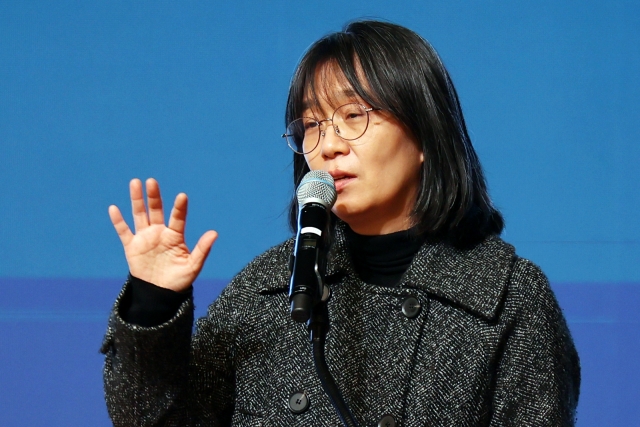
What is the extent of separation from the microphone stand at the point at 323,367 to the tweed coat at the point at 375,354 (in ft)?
0.67

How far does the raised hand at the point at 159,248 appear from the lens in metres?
1.29

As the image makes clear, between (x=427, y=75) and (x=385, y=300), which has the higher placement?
(x=427, y=75)

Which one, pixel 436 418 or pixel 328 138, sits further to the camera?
pixel 328 138

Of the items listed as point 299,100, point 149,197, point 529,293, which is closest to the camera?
point 149,197

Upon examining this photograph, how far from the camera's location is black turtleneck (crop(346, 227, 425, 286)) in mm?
1538

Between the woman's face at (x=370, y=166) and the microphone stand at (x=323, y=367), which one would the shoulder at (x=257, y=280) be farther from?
the microphone stand at (x=323, y=367)

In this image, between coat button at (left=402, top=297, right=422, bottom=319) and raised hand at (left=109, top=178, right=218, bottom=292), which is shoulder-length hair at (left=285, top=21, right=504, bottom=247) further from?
raised hand at (left=109, top=178, right=218, bottom=292)

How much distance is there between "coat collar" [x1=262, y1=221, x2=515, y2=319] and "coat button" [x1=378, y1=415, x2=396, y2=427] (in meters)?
0.22

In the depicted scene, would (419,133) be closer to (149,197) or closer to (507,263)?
(507,263)

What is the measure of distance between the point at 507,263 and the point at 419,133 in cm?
27

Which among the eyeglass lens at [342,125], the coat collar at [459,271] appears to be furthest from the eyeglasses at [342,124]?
the coat collar at [459,271]

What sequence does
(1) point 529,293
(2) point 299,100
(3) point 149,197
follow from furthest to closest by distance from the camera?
(2) point 299,100
(1) point 529,293
(3) point 149,197

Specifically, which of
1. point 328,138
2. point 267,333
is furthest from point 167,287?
point 328,138

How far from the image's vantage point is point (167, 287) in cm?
129
